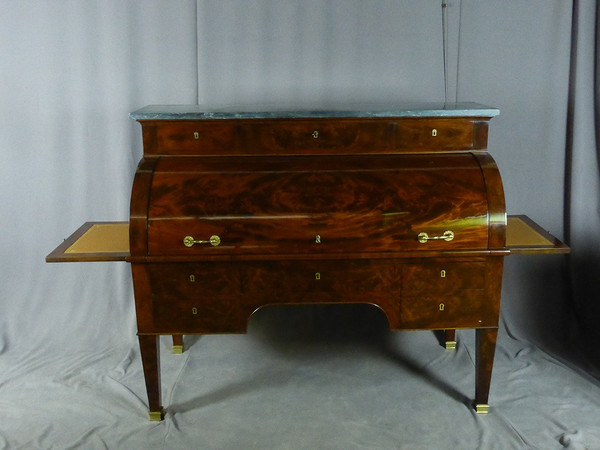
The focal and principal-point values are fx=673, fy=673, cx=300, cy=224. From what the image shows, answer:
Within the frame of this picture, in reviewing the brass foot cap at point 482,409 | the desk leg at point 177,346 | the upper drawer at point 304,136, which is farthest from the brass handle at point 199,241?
the brass foot cap at point 482,409

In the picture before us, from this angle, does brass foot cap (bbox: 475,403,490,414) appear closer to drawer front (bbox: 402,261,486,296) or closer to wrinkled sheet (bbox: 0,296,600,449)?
wrinkled sheet (bbox: 0,296,600,449)

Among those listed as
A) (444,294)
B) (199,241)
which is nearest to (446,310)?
(444,294)

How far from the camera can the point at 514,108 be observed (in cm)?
344

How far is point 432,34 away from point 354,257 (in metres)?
1.40

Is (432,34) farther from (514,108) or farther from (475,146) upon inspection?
(475,146)

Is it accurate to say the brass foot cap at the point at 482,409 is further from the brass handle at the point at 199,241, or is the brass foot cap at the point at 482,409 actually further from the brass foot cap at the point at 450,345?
the brass handle at the point at 199,241

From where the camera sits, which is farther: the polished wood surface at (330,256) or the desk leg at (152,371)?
the desk leg at (152,371)

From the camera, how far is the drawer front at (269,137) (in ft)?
8.64

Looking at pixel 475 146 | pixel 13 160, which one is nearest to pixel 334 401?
pixel 475 146

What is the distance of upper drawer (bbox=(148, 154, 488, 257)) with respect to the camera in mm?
2539

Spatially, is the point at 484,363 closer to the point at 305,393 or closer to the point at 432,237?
the point at 432,237

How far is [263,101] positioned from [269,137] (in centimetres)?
77

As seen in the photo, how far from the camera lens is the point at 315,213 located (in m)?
2.54

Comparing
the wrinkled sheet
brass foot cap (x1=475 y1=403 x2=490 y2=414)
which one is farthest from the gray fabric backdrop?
brass foot cap (x1=475 y1=403 x2=490 y2=414)
